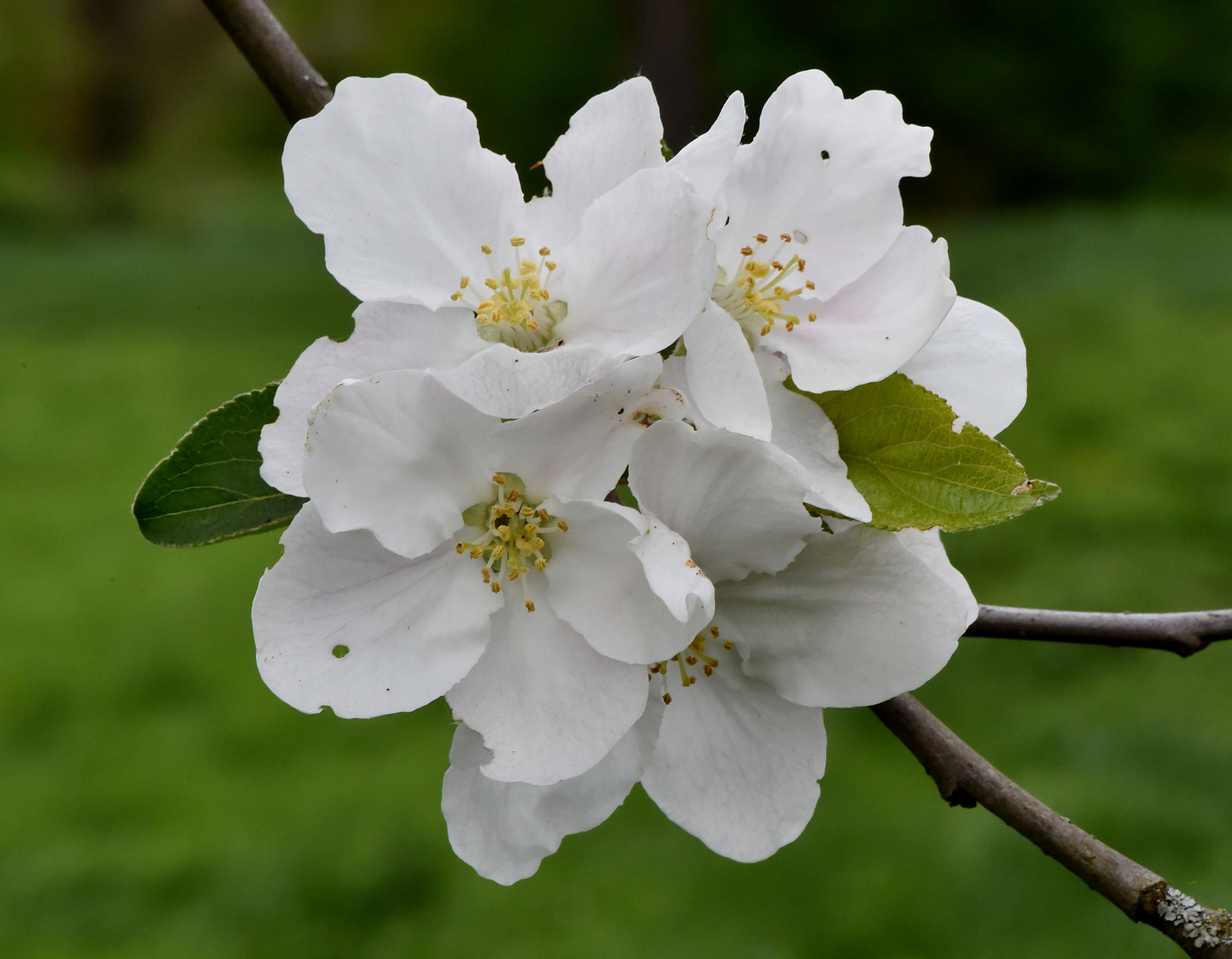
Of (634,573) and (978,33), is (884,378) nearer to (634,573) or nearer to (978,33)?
(634,573)

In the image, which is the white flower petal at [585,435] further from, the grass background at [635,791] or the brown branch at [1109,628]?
the grass background at [635,791]

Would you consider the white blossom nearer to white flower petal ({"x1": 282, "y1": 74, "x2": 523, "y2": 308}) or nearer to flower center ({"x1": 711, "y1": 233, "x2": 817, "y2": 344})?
white flower petal ({"x1": 282, "y1": 74, "x2": 523, "y2": 308})

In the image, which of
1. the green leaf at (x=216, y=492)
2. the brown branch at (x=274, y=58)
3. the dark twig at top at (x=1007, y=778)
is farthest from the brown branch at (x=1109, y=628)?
the brown branch at (x=274, y=58)

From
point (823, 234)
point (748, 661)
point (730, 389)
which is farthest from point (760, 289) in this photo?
point (748, 661)

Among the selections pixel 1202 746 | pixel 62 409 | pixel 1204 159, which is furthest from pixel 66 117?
pixel 1202 746

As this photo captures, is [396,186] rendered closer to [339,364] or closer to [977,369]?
[339,364]
